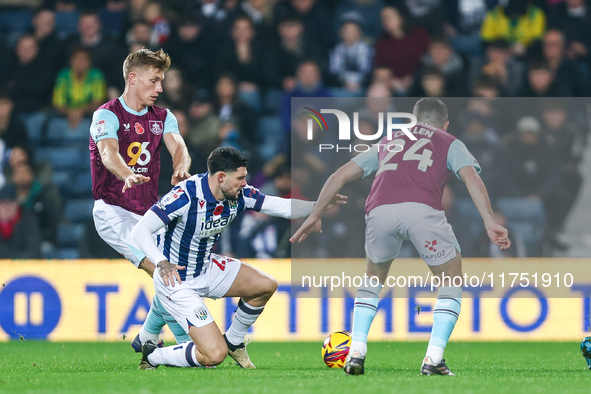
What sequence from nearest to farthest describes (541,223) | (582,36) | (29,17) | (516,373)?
(516,373)
(541,223)
(582,36)
(29,17)

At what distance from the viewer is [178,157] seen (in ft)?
22.1

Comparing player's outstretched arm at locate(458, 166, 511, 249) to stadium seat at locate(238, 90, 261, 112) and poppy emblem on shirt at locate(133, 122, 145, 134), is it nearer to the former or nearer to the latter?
poppy emblem on shirt at locate(133, 122, 145, 134)

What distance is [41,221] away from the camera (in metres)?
10.6

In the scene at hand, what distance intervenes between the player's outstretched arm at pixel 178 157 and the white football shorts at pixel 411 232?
1.46m

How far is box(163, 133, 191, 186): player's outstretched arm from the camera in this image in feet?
21.2

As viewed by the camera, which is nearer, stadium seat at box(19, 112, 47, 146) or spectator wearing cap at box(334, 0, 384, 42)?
stadium seat at box(19, 112, 47, 146)

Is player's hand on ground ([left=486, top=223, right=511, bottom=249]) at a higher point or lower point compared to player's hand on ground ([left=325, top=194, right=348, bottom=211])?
lower

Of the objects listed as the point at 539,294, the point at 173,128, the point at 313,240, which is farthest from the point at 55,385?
the point at 539,294

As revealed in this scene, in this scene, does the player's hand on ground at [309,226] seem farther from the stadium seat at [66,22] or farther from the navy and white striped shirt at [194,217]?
the stadium seat at [66,22]

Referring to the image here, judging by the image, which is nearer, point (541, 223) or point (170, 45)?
point (541, 223)

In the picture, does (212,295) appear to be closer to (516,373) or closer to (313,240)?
(516,373)

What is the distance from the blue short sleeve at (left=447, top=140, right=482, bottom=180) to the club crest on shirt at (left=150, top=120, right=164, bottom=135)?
2.29 metres

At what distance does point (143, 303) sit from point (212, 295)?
2.99 m

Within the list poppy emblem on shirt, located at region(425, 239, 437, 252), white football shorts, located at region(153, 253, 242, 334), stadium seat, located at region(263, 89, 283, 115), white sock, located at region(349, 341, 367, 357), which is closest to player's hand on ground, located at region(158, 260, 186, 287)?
white football shorts, located at region(153, 253, 242, 334)
